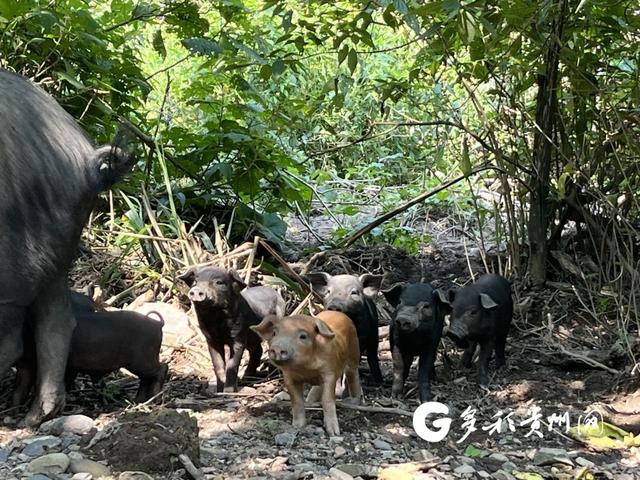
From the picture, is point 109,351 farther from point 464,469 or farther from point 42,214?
point 464,469

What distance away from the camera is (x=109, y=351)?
4.35 metres

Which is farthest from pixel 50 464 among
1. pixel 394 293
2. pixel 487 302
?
pixel 487 302

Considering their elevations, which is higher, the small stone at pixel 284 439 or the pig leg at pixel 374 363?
the pig leg at pixel 374 363

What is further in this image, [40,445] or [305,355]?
[305,355]

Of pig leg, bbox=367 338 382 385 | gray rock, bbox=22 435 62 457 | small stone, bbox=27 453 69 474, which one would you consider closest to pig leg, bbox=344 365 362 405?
pig leg, bbox=367 338 382 385

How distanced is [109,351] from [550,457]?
200cm

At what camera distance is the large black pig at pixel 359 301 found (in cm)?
490

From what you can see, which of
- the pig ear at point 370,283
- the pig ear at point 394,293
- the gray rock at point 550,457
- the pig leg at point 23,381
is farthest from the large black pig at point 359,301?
the pig leg at point 23,381

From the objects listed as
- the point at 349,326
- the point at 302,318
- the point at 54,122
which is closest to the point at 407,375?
the point at 349,326

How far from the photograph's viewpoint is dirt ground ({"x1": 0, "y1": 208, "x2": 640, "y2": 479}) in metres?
3.56

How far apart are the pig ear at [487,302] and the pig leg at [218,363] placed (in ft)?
4.53

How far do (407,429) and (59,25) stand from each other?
3.10 metres

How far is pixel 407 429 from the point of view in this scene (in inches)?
167

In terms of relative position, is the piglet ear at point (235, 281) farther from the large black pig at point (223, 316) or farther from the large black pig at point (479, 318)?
the large black pig at point (479, 318)
